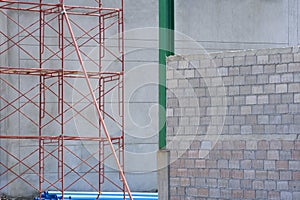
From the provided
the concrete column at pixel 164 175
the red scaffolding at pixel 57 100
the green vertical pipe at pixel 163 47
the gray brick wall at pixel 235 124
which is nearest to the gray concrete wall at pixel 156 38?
the red scaffolding at pixel 57 100

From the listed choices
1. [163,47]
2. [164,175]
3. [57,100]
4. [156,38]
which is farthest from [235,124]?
[156,38]

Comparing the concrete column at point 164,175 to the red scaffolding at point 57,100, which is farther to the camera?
the red scaffolding at point 57,100

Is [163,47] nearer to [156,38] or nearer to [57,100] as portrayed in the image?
[57,100]

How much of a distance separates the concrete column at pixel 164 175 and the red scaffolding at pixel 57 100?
15.9 feet

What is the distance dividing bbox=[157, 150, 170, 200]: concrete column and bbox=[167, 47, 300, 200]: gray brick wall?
0.09m

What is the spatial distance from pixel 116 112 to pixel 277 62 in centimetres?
738

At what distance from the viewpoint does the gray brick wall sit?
36.9 feet

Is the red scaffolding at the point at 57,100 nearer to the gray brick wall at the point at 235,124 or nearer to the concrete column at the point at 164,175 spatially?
the concrete column at the point at 164,175

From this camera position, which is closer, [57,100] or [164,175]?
[164,175]

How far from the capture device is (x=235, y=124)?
38.7 ft

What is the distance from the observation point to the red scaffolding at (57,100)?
57.4ft

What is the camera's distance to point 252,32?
62.6 feet

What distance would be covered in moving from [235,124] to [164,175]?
4.89ft

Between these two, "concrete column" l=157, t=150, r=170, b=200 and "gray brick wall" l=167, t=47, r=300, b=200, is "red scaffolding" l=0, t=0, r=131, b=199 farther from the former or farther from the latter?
"gray brick wall" l=167, t=47, r=300, b=200
